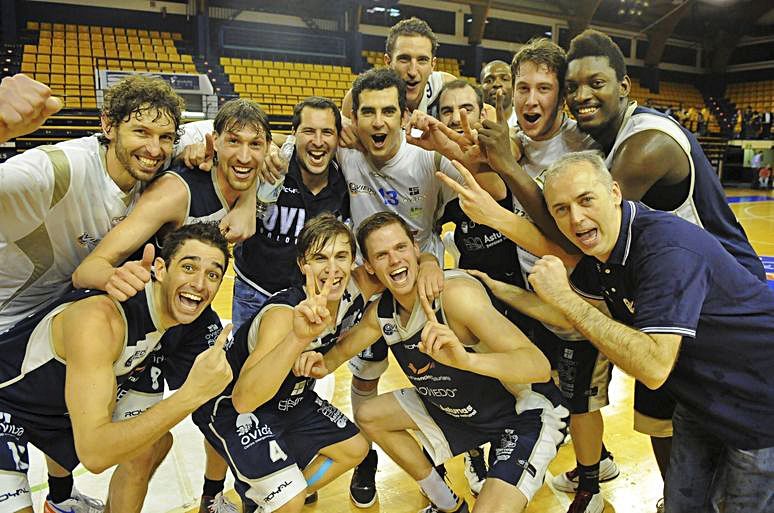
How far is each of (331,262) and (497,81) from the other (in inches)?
106

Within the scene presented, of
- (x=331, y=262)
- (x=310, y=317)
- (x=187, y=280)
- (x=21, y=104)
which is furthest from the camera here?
(x=331, y=262)

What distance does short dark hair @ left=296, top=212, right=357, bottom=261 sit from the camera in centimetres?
307

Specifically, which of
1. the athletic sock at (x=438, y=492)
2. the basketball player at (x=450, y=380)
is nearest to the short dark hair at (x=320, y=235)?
the basketball player at (x=450, y=380)

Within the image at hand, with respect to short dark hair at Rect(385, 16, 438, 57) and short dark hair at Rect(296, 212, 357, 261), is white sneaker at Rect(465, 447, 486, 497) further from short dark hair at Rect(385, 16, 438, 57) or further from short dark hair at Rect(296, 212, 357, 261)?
short dark hair at Rect(385, 16, 438, 57)

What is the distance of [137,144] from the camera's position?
2943 millimetres

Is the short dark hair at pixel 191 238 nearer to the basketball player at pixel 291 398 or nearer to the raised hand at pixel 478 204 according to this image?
the basketball player at pixel 291 398

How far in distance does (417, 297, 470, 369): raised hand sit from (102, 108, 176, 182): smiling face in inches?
65.2

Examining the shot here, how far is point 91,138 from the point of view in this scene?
3.09 m

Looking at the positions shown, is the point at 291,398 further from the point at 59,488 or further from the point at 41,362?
the point at 59,488

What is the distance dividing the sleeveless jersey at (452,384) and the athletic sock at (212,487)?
51.7 inches

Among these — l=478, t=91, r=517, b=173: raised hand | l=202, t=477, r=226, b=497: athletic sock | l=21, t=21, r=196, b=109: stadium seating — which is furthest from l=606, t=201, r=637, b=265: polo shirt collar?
l=21, t=21, r=196, b=109: stadium seating

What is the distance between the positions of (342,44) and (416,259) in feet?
63.2

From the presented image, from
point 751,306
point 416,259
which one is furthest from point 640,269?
point 416,259

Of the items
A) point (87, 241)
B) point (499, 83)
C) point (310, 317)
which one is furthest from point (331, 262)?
point (499, 83)
